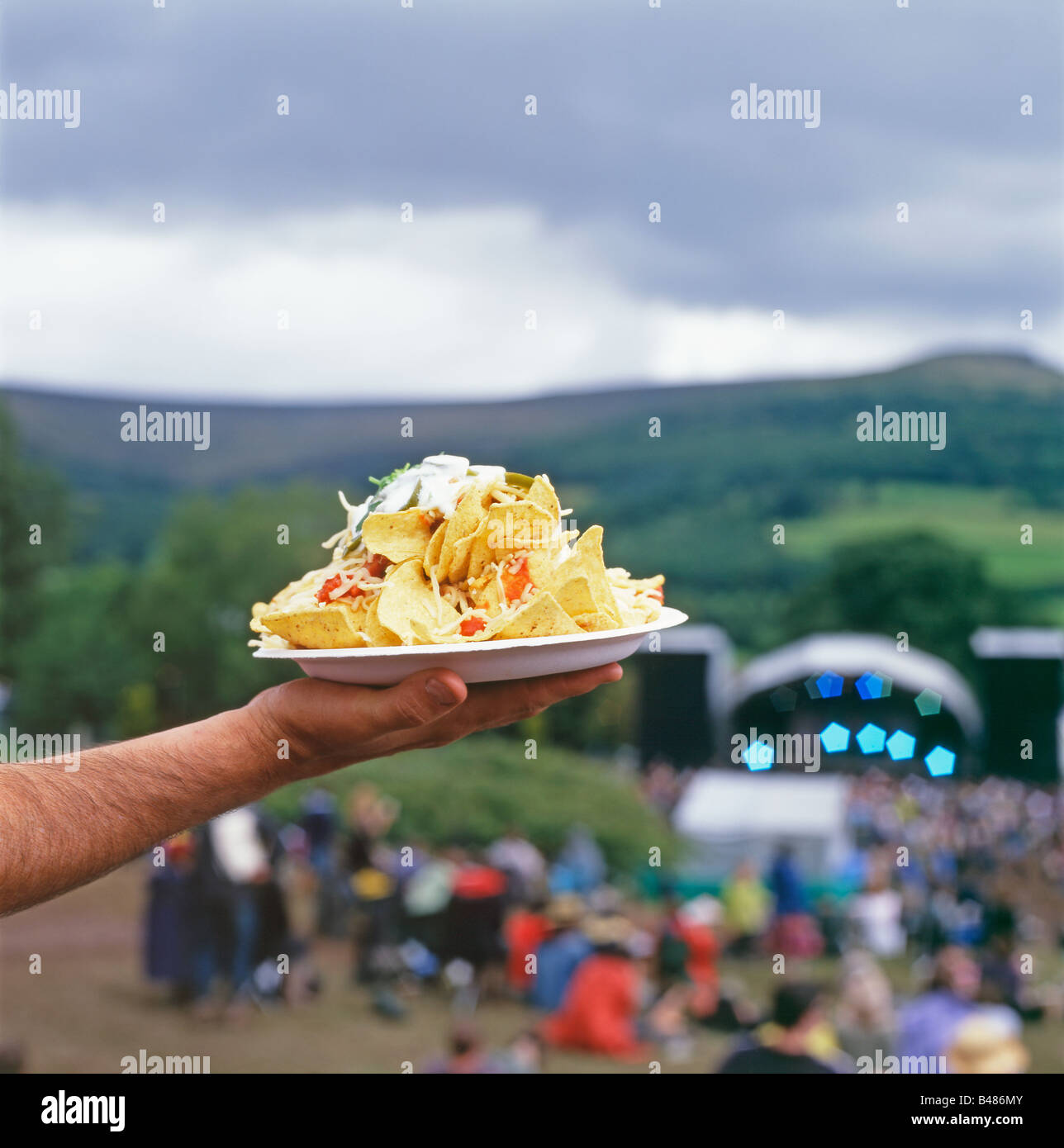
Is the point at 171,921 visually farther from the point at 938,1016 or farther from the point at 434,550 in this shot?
the point at 434,550

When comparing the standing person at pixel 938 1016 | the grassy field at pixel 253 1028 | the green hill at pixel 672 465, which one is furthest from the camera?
the green hill at pixel 672 465

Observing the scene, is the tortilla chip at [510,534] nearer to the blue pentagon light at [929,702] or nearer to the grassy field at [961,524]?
the blue pentagon light at [929,702]

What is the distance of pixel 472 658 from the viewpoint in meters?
2.06

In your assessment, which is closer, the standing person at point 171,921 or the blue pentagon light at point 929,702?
the standing person at point 171,921

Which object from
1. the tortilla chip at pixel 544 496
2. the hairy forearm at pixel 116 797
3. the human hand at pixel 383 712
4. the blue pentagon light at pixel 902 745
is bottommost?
the blue pentagon light at pixel 902 745

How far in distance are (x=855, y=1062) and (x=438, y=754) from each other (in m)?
11.5

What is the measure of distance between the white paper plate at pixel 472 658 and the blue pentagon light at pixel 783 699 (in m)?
17.3

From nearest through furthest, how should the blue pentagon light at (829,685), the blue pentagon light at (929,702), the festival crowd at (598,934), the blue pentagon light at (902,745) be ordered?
the blue pentagon light at (902,745) < the festival crowd at (598,934) < the blue pentagon light at (929,702) < the blue pentagon light at (829,685)

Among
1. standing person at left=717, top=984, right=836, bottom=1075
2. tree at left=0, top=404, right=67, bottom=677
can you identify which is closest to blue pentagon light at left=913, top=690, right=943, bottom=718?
standing person at left=717, top=984, right=836, bottom=1075

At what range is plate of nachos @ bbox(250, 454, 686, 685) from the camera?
208cm

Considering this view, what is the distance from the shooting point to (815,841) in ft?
47.0

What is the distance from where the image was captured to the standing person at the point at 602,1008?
34.5ft

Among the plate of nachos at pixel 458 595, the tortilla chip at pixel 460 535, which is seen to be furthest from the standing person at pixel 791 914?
the tortilla chip at pixel 460 535

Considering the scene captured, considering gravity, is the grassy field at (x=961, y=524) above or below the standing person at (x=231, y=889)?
above
